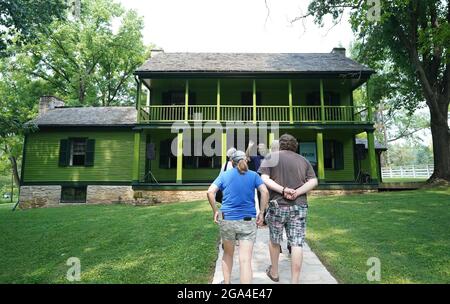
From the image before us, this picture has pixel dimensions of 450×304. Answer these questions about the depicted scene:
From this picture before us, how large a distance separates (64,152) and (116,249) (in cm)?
1221

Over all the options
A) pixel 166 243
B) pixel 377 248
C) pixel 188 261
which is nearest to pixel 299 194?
pixel 188 261

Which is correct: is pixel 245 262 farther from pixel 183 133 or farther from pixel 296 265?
pixel 183 133

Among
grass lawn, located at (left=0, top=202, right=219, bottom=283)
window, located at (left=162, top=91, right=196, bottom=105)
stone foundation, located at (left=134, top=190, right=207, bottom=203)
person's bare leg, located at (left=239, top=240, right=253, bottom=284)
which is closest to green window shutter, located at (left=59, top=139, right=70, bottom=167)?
stone foundation, located at (left=134, top=190, right=207, bottom=203)

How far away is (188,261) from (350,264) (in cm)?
257

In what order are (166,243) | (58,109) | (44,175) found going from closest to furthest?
(166,243), (44,175), (58,109)

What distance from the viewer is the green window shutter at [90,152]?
15711 millimetres

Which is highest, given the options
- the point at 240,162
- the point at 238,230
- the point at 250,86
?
the point at 250,86

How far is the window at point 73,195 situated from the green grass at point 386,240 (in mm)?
12423

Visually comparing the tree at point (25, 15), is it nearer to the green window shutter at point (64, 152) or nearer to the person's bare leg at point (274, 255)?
the green window shutter at point (64, 152)

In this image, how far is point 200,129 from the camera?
14.5m

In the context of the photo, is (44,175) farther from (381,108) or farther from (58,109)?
(381,108)

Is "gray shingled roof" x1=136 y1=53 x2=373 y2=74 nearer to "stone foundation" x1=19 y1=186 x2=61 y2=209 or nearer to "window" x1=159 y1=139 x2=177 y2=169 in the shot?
"window" x1=159 y1=139 x2=177 y2=169

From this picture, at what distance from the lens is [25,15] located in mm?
11016

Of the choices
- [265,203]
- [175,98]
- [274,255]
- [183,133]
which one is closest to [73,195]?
[183,133]
